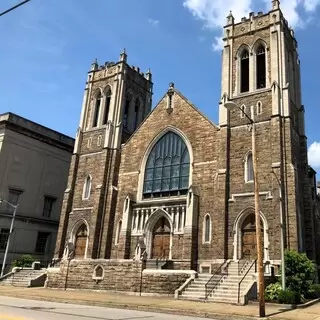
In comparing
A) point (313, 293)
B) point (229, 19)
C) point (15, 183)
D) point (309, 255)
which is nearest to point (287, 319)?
point (313, 293)

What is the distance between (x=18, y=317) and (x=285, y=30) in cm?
2777

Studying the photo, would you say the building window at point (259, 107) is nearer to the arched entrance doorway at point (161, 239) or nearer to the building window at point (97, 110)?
the arched entrance doorway at point (161, 239)

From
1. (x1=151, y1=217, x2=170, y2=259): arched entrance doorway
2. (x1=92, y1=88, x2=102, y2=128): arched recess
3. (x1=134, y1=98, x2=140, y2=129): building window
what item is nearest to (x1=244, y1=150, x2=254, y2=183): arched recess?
(x1=151, y1=217, x2=170, y2=259): arched entrance doorway

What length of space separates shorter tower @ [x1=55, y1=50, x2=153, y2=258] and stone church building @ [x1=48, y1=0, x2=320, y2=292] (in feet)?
0.37

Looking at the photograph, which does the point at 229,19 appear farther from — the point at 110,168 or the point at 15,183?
the point at 15,183

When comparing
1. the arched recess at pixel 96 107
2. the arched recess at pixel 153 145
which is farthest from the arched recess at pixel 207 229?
the arched recess at pixel 96 107

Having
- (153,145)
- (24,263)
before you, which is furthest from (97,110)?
(24,263)

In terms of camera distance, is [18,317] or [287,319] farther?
[287,319]

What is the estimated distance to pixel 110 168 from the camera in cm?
3312

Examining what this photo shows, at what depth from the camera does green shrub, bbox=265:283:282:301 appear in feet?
62.9

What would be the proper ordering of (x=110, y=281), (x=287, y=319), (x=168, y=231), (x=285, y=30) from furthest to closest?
(x=285, y=30)
(x=168, y=231)
(x=110, y=281)
(x=287, y=319)

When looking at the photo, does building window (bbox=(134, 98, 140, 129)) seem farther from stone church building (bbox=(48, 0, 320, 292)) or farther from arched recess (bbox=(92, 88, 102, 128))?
arched recess (bbox=(92, 88, 102, 128))

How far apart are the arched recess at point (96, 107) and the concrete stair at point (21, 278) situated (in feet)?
46.9

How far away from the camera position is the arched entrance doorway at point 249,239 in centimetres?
2423
